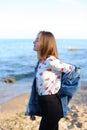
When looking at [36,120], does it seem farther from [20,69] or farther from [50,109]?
[20,69]

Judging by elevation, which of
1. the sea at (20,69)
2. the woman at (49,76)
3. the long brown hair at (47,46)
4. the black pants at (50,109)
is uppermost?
the long brown hair at (47,46)

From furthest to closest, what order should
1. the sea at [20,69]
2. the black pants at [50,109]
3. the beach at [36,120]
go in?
1. the sea at [20,69]
2. the beach at [36,120]
3. the black pants at [50,109]

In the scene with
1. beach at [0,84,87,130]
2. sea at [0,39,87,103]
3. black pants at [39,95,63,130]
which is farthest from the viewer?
sea at [0,39,87,103]

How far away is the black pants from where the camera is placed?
3.99 metres

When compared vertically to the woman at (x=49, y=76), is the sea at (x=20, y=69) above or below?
below

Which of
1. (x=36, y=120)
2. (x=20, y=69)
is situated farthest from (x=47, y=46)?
(x=20, y=69)

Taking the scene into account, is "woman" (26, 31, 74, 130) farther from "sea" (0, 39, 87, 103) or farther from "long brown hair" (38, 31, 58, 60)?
"sea" (0, 39, 87, 103)

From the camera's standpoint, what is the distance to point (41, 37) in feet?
13.3

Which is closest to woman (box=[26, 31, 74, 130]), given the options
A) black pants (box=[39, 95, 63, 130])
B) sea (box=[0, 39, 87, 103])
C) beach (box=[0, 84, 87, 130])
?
black pants (box=[39, 95, 63, 130])

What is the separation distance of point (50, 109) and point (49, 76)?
1.43 feet

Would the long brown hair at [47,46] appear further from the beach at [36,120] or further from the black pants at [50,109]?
the beach at [36,120]

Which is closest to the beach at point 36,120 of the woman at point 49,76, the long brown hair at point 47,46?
the woman at point 49,76

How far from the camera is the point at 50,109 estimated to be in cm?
400

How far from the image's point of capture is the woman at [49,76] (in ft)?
13.1
